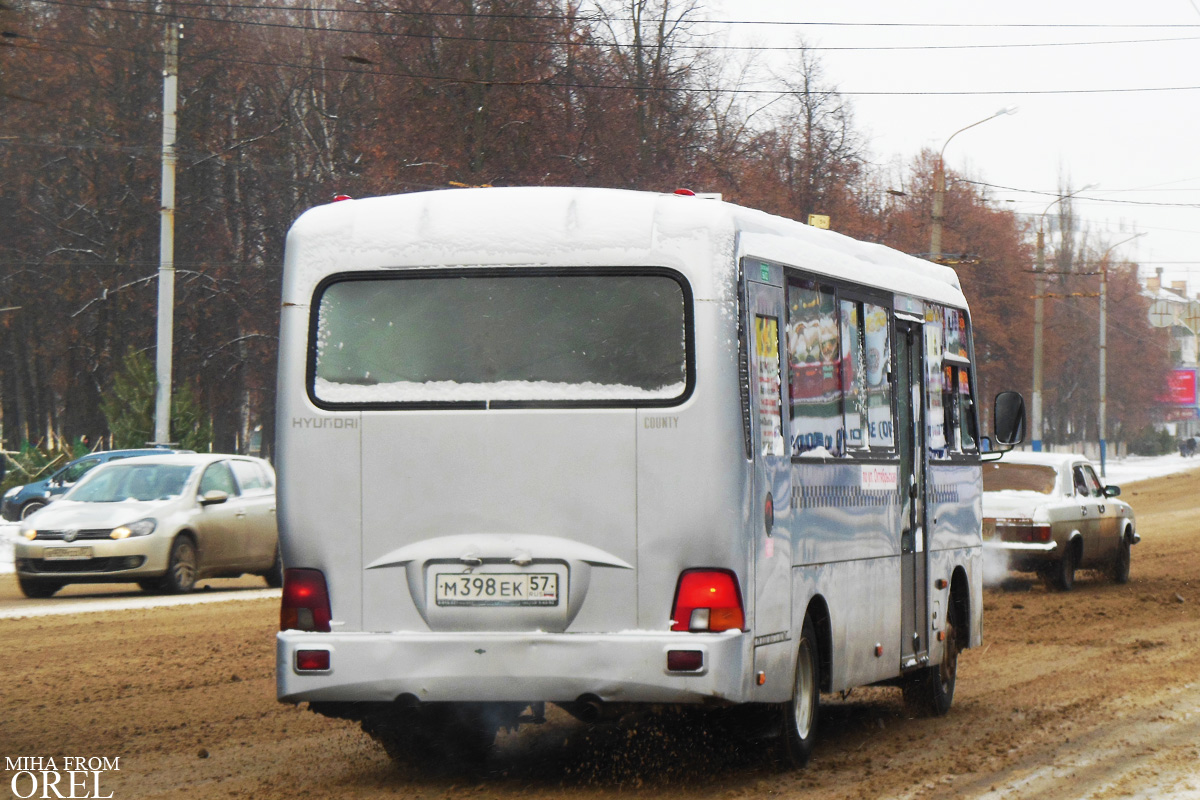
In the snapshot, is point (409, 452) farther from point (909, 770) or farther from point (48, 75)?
point (48, 75)

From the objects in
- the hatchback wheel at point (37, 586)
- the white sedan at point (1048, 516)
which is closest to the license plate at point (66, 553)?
the hatchback wheel at point (37, 586)

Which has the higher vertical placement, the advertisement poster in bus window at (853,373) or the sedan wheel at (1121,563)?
the advertisement poster in bus window at (853,373)

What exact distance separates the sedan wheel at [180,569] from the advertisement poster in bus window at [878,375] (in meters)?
11.7

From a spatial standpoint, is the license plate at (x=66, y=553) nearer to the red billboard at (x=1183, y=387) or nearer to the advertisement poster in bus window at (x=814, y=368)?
the advertisement poster in bus window at (x=814, y=368)

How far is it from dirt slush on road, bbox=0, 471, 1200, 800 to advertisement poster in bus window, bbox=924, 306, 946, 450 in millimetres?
1716

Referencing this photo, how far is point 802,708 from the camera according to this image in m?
8.33

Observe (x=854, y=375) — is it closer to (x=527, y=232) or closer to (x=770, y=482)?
(x=770, y=482)

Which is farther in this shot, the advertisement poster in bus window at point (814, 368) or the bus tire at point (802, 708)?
the advertisement poster in bus window at point (814, 368)

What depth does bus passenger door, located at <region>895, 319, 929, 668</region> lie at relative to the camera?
33.3ft

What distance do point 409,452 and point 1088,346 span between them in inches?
3625

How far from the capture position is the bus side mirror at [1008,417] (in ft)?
36.2

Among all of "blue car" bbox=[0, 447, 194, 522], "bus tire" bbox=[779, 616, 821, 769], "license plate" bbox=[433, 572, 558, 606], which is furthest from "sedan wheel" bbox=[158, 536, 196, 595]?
"blue car" bbox=[0, 447, 194, 522]

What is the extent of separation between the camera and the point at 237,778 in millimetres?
7957

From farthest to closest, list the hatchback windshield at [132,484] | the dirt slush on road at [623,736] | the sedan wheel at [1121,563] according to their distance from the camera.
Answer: the sedan wheel at [1121,563] → the hatchback windshield at [132,484] → the dirt slush on road at [623,736]
